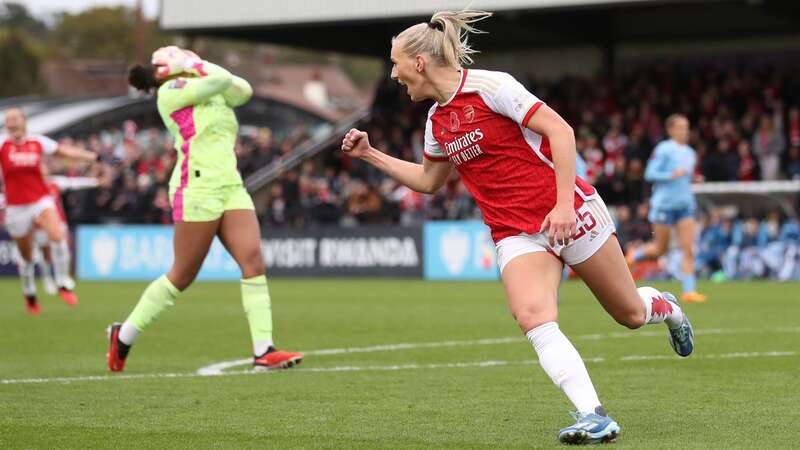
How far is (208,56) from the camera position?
9344 centimetres

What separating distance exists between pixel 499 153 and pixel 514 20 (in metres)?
27.8

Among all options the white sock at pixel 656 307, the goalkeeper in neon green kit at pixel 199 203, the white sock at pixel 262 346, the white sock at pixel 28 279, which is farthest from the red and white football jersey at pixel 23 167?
the white sock at pixel 656 307

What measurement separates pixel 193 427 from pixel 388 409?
112 centimetres

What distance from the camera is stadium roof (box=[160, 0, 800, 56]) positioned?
31.2 meters

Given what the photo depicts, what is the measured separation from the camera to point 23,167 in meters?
17.2

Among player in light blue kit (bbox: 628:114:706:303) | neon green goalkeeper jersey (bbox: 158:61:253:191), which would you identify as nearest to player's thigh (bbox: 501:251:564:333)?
neon green goalkeeper jersey (bbox: 158:61:253:191)

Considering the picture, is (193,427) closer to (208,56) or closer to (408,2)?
(408,2)

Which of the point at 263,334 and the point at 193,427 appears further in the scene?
the point at 263,334

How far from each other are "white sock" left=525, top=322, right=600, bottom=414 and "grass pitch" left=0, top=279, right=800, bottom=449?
25 cm

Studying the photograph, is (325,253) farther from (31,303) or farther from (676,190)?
(676,190)

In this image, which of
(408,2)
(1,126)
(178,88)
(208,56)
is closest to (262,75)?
(208,56)

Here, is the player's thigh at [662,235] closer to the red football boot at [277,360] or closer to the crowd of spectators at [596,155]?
the crowd of spectators at [596,155]

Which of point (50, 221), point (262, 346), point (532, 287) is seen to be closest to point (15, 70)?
point (50, 221)

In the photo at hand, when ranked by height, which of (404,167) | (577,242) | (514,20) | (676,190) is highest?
(514,20)
